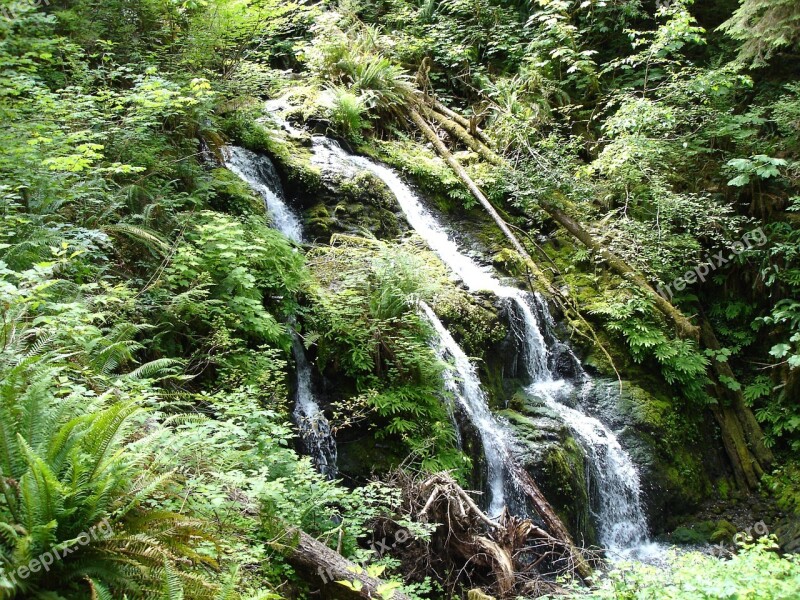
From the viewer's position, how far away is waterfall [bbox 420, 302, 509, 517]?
635 cm

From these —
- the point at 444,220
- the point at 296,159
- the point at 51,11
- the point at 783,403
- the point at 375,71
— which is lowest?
the point at 783,403

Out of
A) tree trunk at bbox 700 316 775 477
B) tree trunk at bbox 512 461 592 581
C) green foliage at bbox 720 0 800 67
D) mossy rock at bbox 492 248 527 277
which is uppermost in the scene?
green foliage at bbox 720 0 800 67

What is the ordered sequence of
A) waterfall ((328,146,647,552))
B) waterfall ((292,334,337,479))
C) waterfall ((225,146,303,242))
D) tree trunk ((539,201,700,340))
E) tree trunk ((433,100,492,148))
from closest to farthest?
waterfall ((292,334,337,479))
waterfall ((328,146,647,552))
waterfall ((225,146,303,242))
tree trunk ((539,201,700,340))
tree trunk ((433,100,492,148))

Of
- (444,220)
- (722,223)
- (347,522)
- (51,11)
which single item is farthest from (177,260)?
(722,223)

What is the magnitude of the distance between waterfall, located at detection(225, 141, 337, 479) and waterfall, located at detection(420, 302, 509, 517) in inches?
64.8

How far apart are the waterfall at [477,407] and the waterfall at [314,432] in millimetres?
1636

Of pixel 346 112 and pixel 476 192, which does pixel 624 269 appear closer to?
pixel 476 192

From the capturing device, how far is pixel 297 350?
612cm

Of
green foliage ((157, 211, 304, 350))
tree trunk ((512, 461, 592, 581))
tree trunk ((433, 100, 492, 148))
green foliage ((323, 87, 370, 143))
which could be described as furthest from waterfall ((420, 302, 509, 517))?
tree trunk ((433, 100, 492, 148))

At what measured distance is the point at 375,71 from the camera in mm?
10969

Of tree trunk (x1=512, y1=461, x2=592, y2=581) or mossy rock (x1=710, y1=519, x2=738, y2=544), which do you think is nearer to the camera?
tree trunk (x1=512, y1=461, x2=592, y2=581)

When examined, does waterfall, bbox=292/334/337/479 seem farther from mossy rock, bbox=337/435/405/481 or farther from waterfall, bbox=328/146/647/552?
waterfall, bbox=328/146/647/552

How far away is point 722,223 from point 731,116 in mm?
2086

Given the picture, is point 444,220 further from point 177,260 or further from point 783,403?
point 783,403
